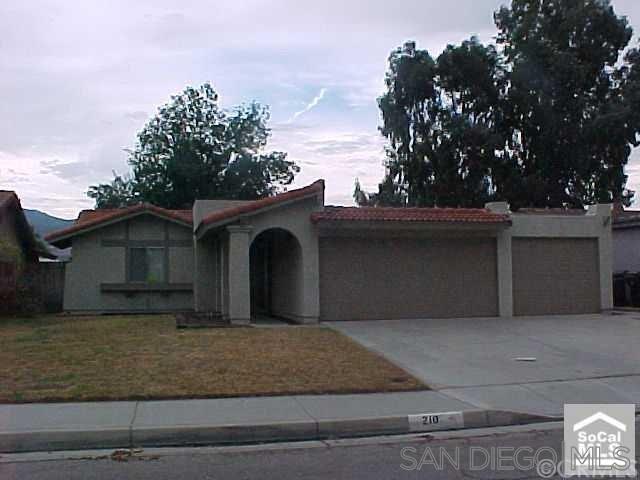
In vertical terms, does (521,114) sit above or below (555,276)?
above

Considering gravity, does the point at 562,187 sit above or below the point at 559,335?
above

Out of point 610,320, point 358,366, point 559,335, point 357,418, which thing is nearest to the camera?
point 357,418

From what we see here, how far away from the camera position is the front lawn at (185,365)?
11008 mm

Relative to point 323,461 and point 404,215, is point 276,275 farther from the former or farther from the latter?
point 323,461

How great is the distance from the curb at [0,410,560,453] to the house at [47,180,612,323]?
987 cm

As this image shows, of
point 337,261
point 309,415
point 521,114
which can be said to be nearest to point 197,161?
point 521,114

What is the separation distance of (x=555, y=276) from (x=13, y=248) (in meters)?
14.5

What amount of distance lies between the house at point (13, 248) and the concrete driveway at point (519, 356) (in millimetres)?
9261

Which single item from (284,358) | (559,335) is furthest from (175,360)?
(559,335)

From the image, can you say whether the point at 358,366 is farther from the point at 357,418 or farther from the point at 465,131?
the point at 465,131

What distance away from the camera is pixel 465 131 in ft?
136

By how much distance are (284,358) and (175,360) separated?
176 centimetres

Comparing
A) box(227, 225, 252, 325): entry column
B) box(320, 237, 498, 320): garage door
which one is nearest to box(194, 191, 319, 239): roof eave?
box(227, 225, 252, 325): entry column

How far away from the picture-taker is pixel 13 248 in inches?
873
